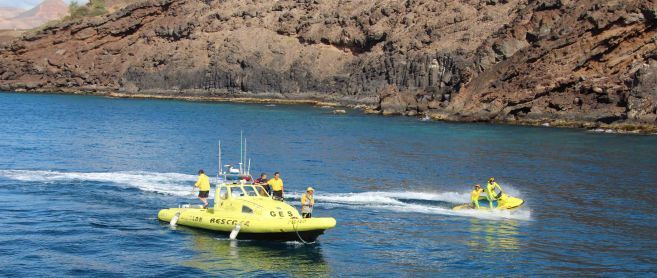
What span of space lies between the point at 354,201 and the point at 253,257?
1437 centimetres

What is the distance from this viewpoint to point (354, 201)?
148 ft

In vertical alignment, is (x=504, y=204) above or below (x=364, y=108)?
below

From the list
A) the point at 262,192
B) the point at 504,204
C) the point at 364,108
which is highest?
the point at 262,192

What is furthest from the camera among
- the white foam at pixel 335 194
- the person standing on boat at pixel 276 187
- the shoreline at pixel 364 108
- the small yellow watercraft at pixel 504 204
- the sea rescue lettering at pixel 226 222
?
the shoreline at pixel 364 108

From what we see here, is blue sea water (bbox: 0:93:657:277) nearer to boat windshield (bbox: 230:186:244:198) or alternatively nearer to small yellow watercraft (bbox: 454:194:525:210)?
small yellow watercraft (bbox: 454:194:525:210)

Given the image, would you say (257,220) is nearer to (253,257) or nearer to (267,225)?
(267,225)

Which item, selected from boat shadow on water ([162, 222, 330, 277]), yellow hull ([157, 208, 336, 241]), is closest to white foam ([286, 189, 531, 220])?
yellow hull ([157, 208, 336, 241])

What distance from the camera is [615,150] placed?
7331cm

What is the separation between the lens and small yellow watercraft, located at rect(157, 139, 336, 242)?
107ft

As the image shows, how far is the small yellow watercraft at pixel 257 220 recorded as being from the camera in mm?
32469

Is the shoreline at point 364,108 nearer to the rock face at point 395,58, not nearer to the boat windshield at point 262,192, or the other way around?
the rock face at point 395,58

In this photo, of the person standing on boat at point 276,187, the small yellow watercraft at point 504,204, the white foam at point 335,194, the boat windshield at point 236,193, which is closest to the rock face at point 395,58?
the white foam at point 335,194

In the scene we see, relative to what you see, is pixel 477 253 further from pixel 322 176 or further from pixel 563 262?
pixel 322 176

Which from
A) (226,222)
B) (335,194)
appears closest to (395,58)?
(335,194)
